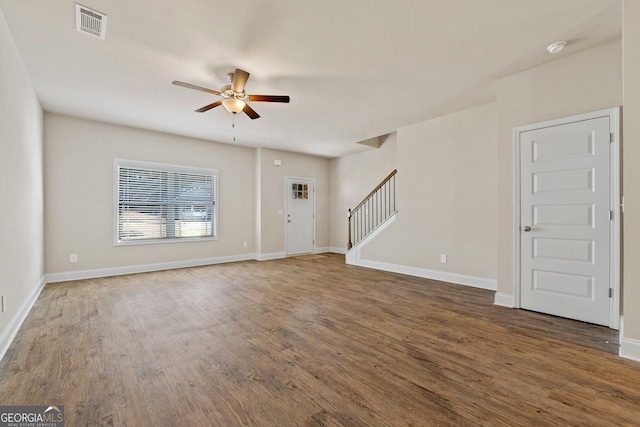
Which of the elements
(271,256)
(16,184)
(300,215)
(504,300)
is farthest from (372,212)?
(16,184)

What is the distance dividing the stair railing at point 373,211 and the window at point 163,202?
3333 mm

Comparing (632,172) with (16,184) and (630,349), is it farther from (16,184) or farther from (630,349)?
(16,184)

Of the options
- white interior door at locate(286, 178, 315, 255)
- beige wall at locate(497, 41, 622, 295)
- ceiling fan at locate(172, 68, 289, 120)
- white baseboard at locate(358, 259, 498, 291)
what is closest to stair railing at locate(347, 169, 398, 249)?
white baseboard at locate(358, 259, 498, 291)

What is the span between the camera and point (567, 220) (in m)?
2.92

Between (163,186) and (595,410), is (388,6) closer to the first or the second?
(595,410)

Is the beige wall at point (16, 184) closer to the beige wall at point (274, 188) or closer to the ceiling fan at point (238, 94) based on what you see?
the ceiling fan at point (238, 94)

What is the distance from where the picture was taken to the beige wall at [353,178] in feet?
22.3

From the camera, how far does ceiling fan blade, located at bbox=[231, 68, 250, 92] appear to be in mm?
3059

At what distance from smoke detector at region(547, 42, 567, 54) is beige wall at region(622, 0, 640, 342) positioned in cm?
51

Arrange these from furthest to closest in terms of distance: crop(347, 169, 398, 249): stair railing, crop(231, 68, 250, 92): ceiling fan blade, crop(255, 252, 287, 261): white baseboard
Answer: crop(255, 252, 287, 261): white baseboard, crop(347, 169, 398, 249): stair railing, crop(231, 68, 250, 92): ceiling fan blade

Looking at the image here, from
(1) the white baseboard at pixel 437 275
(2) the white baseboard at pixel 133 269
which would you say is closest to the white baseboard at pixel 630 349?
(1) the white baseboard at pixel 437 275

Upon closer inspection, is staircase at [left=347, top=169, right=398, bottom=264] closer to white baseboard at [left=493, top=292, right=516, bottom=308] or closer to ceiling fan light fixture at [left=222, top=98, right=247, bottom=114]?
white baseboard at [left=493, top=292, right=516, bottom=308]

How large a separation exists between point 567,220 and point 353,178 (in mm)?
5125

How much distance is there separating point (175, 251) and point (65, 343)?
344 cm
